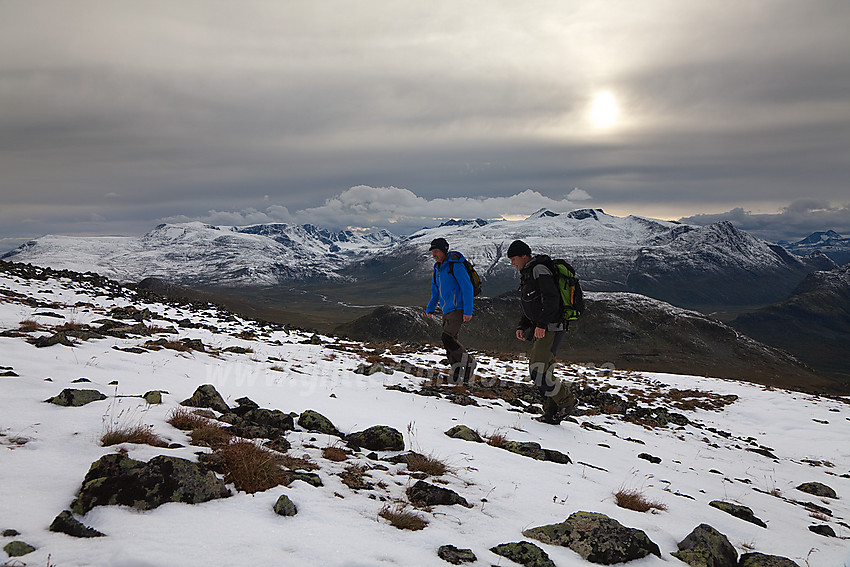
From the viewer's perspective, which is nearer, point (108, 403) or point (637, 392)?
point (108, 403)

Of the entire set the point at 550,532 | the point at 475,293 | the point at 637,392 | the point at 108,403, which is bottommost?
the point at 637,392

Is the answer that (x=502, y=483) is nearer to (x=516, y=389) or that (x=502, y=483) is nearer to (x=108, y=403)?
(x=108, y=403)

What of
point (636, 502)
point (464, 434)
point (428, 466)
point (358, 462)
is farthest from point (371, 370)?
point (636, 502)

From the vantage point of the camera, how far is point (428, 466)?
604cm

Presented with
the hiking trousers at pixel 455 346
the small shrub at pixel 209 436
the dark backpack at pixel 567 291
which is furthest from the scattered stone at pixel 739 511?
the small shrub at pixel 209 436

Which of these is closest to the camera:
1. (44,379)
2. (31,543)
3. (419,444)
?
(31,543)

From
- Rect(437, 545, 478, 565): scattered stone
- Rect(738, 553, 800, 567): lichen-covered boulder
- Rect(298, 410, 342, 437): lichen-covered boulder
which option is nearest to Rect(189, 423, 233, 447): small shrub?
Rect(298, 410, 342, 437): lichen-covered boulder

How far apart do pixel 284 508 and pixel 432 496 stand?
1808mm

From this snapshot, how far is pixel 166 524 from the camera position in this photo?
352 centimetres

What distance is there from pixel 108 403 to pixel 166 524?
3606 mm

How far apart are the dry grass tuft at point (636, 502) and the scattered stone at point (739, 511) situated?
A: 1.31 metres

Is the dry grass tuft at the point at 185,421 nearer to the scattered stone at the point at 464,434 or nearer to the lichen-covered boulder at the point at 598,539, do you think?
the scattered stone at the point at 464,434

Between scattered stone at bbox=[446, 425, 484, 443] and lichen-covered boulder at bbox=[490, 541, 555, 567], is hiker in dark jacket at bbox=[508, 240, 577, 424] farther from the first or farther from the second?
lichen-covered boulder at bbox=[490, 541, 555, 567]

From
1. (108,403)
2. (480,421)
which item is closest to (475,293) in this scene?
(480,421)
